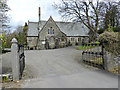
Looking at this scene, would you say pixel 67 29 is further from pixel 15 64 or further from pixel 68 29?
pixel 15 64

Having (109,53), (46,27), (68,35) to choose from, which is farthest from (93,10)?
(109,53)

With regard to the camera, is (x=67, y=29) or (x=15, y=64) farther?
(x=67, y=29)

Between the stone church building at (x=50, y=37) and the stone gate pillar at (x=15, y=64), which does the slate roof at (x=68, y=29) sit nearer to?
the stone church building at (x=50, y=37)

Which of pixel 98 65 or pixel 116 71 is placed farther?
pixel 98 65

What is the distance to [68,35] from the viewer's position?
32.6 metres

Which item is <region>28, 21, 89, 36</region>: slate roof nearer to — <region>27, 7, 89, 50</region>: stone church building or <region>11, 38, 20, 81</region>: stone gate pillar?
<region>27, 7, 89, 50</region>: stone church building

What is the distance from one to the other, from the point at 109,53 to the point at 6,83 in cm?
704

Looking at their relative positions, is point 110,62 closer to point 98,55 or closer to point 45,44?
point 98,55

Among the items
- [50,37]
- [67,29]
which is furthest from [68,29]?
[50,37]

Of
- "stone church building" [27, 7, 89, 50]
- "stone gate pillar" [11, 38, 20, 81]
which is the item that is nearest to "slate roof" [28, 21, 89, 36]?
"stone church building" [27, 7, 89, 50]

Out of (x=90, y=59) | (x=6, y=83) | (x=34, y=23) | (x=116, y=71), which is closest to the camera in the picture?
(x=6, y=83)

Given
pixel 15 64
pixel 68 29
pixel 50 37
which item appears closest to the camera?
pixel 15 64

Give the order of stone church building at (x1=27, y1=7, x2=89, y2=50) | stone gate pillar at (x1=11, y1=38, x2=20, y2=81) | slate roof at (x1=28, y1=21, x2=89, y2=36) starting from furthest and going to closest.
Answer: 1. slate roof at (x1=28, y1=21, x2=89, y2=36)
2. stone church building at (x1=27, y1=7, x2=89, y2=50)
3. stone gate pillar at (x1=11, y1=38, x2=20, y2=81)

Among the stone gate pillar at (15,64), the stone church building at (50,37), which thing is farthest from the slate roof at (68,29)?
the stone gate pillar at (15,64)
